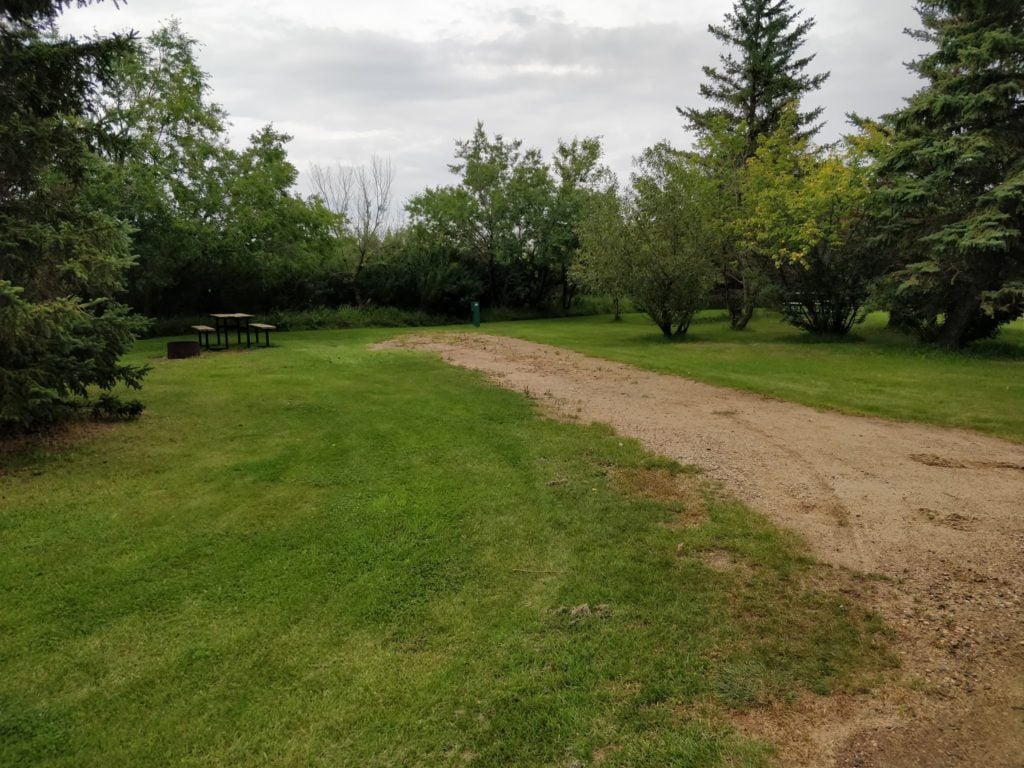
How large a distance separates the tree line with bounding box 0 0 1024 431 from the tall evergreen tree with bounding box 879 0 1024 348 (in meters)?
0.06

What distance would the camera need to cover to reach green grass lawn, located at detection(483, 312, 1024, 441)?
26.6ft

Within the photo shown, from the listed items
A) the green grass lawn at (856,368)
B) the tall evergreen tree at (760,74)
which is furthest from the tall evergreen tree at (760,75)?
the green grass lawn at (856,368)

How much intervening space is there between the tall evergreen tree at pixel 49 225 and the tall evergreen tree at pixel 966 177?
48.6 ft

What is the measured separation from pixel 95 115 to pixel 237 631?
19.9ft

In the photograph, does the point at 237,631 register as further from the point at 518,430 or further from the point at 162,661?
the point at 518,430

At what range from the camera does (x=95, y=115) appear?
630 cm

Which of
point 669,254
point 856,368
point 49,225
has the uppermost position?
point 669,254

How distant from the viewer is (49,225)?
5.76 meters

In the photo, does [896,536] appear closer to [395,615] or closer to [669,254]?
[395,615]

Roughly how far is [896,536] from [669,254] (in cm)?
1417

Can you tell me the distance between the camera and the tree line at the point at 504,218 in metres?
5.79

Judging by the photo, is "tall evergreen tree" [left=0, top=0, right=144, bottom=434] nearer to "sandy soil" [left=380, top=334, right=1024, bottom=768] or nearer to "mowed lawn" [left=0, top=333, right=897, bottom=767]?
"mowed lawn" [left=0, top=333, right=897, bottom=767]

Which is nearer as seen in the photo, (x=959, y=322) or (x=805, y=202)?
(x=959, y=322)

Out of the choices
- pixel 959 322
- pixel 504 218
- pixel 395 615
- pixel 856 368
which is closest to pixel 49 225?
pixel 395 615
